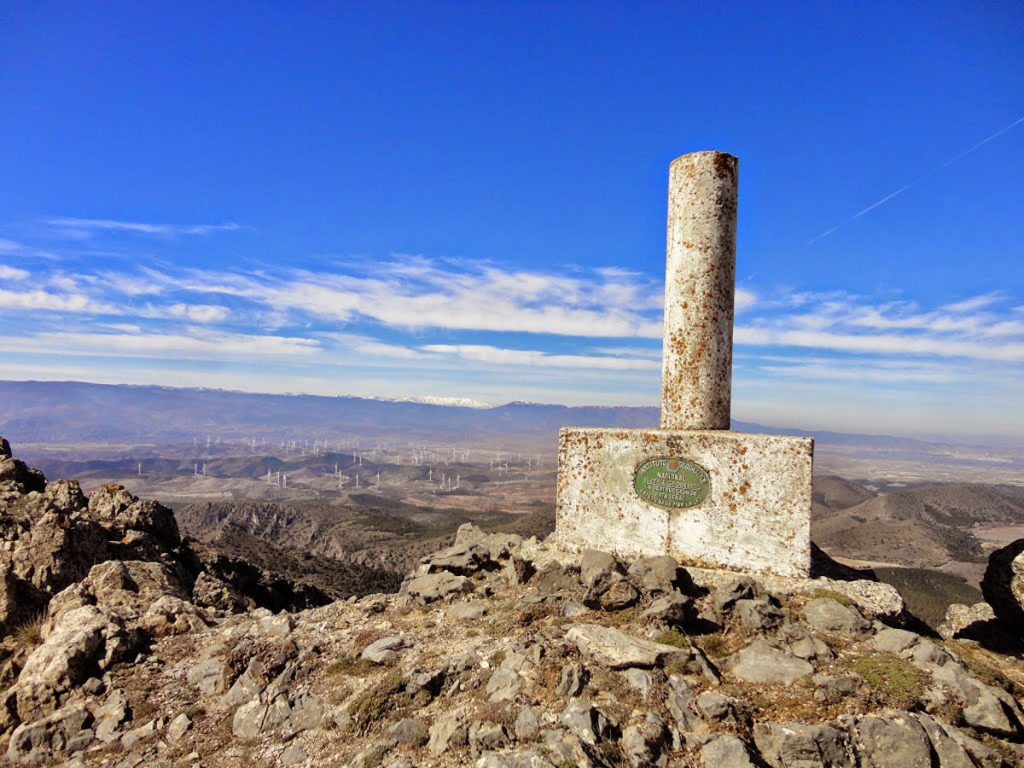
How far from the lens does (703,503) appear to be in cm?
763

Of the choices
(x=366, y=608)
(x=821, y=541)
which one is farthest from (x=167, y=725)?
(x=821, y=541)

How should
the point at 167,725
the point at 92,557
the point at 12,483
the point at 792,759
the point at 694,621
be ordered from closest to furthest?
the point at 792,759 < the point at 167,725 < the point at 694,621 < the point at 92,557 < the point at 12,483

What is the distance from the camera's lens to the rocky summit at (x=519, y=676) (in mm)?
4375

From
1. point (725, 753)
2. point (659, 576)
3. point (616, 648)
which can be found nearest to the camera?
point (725, 753)

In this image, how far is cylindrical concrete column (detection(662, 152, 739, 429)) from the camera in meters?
8.41

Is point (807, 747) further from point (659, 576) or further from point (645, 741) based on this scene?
point (659, 576)

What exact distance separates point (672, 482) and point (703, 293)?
9.22 feet

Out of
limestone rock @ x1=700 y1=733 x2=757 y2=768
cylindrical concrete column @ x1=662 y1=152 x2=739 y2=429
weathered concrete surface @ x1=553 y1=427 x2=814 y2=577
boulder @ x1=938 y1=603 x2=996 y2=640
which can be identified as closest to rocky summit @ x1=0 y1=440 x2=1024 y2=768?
limestone rock @ x1=700 y1=733 x2=757 y2=768

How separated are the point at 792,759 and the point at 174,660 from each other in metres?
6.37

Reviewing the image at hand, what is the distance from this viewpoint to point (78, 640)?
633 cm

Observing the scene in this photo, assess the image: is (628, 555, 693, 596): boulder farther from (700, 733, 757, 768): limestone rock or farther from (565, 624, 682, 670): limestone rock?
(700, 733, 757, 768): limestone rock

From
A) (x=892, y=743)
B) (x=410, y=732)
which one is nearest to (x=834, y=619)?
(x=892, y=743)

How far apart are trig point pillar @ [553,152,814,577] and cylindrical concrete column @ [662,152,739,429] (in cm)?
1

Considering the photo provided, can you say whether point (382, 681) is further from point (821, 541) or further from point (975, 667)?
point (821, 541)
